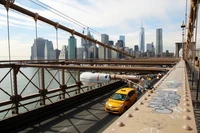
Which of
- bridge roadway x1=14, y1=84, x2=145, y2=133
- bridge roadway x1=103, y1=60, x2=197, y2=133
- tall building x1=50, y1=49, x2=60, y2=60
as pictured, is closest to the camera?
bridge roadway x1=103, y1=60, x2=197, y2=133

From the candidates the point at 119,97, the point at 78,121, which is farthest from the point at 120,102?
the point at 78,121

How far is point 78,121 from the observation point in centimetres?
1226

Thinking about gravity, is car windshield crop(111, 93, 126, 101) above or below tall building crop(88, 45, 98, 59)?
below

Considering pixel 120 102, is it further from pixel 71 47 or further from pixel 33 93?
pixel 71 47

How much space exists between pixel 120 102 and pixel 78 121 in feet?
14.1

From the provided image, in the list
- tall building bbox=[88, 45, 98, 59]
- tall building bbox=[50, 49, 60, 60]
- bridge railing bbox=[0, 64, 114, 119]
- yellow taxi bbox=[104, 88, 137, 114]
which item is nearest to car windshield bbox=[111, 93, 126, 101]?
yellow taxi bbox=[104, 88, 137, 114]

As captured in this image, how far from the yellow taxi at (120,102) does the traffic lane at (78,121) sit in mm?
551

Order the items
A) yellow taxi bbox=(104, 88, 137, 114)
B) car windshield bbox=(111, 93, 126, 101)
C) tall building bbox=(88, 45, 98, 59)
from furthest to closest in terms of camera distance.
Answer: tall building bbox=(88, 45, 98, 59) → car windshield bbox=(111, 93, 126, 101) → yellow taxi bbox=(104, 88, 137, 114)

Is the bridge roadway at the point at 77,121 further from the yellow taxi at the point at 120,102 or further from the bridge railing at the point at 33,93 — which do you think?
the bridge railing at the point at 33,93

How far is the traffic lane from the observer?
35.7ft

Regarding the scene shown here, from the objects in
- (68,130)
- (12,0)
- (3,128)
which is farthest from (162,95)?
(12,0)

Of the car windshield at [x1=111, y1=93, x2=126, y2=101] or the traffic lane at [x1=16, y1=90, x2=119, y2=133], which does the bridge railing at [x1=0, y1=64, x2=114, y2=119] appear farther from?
the car windshield at [x1=111, y1=93, x2=126, y2=101]

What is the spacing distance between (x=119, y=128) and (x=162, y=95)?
122 centimetres

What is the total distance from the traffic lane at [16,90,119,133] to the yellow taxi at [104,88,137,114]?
551 mm
